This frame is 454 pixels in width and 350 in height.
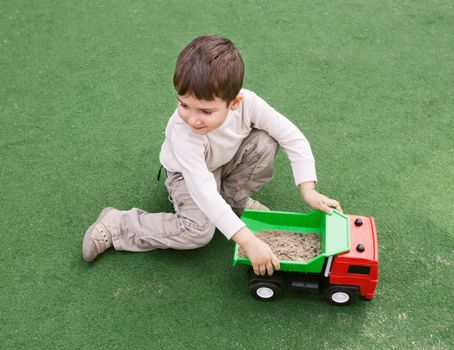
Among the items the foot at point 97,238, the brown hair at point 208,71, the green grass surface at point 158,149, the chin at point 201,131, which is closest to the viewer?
the brown hair at point 208,71

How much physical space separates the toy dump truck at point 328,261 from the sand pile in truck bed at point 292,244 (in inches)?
0.5

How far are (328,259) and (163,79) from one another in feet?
3.38

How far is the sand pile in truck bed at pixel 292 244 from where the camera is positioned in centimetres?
141

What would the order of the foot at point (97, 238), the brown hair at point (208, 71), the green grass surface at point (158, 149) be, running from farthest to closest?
the foot at point (97, 238)
the green grass surface at point (158, 149)
the brown hair at point (208, 71)

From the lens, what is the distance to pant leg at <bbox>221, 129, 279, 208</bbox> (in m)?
1.50

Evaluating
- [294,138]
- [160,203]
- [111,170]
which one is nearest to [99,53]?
[111,170]

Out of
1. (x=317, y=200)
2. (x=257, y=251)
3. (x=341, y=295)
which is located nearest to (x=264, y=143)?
(x=317, y=200)

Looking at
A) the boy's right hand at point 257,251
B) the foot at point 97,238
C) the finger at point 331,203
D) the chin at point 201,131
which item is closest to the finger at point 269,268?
the boy's right hand at point 257,251

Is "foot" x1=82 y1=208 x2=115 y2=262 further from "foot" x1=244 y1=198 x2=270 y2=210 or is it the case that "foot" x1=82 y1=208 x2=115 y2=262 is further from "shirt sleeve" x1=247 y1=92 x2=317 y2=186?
"shirt sleeve" x1=247 y1=92 x2=317 y2=186

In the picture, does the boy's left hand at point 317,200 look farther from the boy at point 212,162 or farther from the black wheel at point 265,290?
the black wheel at point 265,290

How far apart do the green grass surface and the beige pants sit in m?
0.05

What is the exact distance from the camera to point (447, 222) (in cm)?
161

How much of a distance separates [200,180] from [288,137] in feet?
0.94

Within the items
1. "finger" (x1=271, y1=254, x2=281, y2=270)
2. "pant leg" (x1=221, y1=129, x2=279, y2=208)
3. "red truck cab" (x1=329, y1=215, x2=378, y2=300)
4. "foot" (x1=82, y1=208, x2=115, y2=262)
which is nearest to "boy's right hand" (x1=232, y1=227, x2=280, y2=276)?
"finger" (x1=271, y1=254, x2=281, y2=270)
